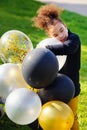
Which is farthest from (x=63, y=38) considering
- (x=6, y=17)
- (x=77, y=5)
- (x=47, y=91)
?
(x=77, y=5)

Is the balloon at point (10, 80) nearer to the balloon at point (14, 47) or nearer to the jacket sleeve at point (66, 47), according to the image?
the balloon at point (14, 47)

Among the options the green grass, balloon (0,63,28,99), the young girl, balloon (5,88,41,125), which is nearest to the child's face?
the young girl

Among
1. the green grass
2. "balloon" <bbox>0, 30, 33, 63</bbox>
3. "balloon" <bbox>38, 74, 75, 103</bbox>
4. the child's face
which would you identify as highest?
the child's face

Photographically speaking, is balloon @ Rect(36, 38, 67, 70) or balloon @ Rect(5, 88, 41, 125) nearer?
balloon @ Rect(5, 88, 41, 125)

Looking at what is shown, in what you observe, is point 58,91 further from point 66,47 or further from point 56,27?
point 56,27

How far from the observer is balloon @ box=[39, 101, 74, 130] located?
381 centimetres

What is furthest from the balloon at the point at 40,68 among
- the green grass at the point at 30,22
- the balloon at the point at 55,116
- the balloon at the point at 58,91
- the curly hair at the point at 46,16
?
the green grass at the point at 30,22

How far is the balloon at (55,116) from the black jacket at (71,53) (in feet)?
1.63

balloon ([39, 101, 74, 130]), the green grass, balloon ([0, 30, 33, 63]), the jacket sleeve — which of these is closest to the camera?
balloon ([39, 101, 74, 130])

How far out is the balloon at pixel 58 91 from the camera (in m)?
3.88

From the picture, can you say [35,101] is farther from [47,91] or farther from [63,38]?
[63,38]

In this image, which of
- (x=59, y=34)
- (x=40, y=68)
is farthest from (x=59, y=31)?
(x=40, y=68)

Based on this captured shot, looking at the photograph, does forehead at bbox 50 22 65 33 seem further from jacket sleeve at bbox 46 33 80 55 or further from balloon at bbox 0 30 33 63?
balloon at bbox 0 30 33 63

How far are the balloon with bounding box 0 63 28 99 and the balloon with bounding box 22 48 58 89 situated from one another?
8.6 inches
